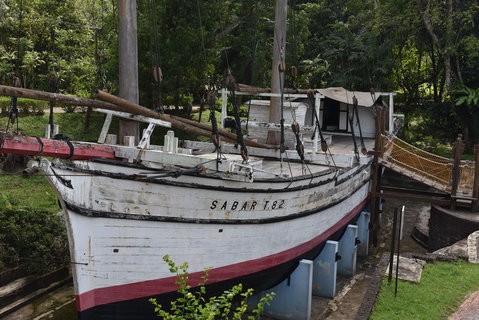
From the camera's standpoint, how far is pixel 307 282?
31.9 ft

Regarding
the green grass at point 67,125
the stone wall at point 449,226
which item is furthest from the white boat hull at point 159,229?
the green grass at point 67,125

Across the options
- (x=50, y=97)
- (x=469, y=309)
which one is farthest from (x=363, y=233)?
(x=50, y=97)

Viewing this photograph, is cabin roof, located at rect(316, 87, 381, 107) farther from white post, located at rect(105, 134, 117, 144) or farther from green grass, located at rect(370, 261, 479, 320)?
white post, located at rect(105, 134, 117, 144)

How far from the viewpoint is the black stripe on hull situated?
713cm

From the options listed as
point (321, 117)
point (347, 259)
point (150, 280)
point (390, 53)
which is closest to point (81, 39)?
point (321, 117)

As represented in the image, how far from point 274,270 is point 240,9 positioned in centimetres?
1513

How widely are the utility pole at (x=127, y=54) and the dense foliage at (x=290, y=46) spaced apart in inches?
307

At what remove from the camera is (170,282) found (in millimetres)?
7691

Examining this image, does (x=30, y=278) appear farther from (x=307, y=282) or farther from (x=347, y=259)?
(x=347, y=259)

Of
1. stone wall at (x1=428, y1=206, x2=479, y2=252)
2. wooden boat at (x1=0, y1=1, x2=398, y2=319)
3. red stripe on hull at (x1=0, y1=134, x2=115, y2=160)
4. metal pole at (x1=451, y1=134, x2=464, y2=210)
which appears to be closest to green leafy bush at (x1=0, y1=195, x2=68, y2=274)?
wooden boat at (x1=0, y1=1, x2=398, y2=319)

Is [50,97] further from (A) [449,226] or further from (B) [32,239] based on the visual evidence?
(A) [449,226]

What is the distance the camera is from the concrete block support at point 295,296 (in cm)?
972

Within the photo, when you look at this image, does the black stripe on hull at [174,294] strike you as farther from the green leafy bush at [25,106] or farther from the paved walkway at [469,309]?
the green leafy bush at [25,106]

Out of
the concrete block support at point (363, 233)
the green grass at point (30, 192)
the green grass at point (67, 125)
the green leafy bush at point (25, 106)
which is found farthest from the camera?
the green leafy bush at point (25, 106)
